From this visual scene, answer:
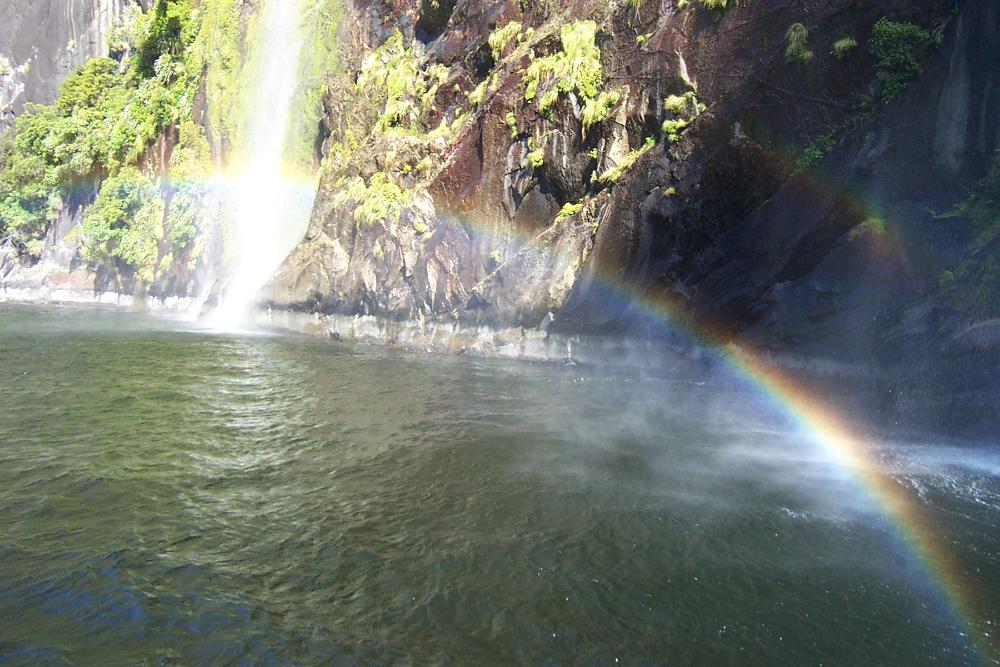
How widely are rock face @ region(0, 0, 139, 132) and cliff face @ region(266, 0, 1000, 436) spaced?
66.8 meters

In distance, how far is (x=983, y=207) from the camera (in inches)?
591

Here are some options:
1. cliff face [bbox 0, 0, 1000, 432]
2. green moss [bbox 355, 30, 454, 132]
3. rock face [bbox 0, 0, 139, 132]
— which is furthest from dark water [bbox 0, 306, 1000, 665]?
rock face [bbox 0, 0, 139, 132]

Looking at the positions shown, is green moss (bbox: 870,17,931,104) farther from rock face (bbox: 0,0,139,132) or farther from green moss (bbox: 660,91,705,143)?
rock face (bbox: 0,0,139,132)

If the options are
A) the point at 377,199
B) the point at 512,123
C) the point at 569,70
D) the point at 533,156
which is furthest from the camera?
the point at 377,199

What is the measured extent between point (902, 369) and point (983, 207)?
4184 mm

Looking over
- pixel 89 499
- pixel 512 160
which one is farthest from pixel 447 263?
pixel 89 499

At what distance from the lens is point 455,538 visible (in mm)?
9484

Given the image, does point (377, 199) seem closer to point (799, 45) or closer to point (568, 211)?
point (568, 211)

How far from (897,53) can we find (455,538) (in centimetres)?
1658

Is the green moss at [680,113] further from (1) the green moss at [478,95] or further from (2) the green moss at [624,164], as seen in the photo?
(1) the green moss at [478,95]

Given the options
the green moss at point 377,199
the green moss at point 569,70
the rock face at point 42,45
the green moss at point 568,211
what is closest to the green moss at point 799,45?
the green moss at point 569,70

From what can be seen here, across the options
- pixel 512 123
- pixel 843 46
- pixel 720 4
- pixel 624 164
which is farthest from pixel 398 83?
pixel 843 46

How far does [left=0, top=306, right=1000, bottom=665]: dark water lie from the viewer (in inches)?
275

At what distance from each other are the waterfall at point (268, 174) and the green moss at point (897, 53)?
3406 centimetres
